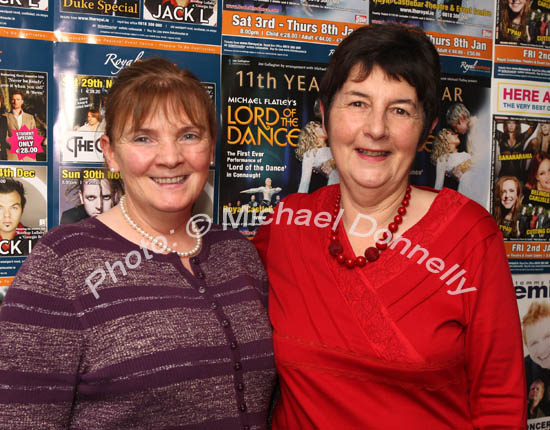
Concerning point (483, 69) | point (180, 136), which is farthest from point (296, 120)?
point (483, 69)

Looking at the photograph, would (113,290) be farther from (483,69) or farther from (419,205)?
(483,69)

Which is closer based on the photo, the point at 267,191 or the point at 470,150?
the point at 267,191

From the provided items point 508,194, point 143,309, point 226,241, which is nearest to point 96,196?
point 226,241

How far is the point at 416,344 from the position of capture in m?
1.34

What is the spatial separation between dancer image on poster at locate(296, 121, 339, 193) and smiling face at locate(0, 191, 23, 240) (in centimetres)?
96

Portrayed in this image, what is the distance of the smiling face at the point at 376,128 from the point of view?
1423 mm

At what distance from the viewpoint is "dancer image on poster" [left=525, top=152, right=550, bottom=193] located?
2188 mm

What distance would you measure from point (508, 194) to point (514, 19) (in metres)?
0.72

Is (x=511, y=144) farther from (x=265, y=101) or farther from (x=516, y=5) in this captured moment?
(x=265, y=101)

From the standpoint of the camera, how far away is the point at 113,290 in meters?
1.28

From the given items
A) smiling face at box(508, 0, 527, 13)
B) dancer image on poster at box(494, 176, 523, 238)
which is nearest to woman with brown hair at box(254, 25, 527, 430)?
dancer image on poster at box(494, 176, 523, 238)

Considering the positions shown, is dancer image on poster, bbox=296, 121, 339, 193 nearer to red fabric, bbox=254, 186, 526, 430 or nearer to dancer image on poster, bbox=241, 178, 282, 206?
dancer image on poster, bbox=241, 178, 282, 206

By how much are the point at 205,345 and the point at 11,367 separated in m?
0.43

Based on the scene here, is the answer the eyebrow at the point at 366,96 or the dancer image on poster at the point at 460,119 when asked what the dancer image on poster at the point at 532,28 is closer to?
the dancer image on poster at the point at 460,119
